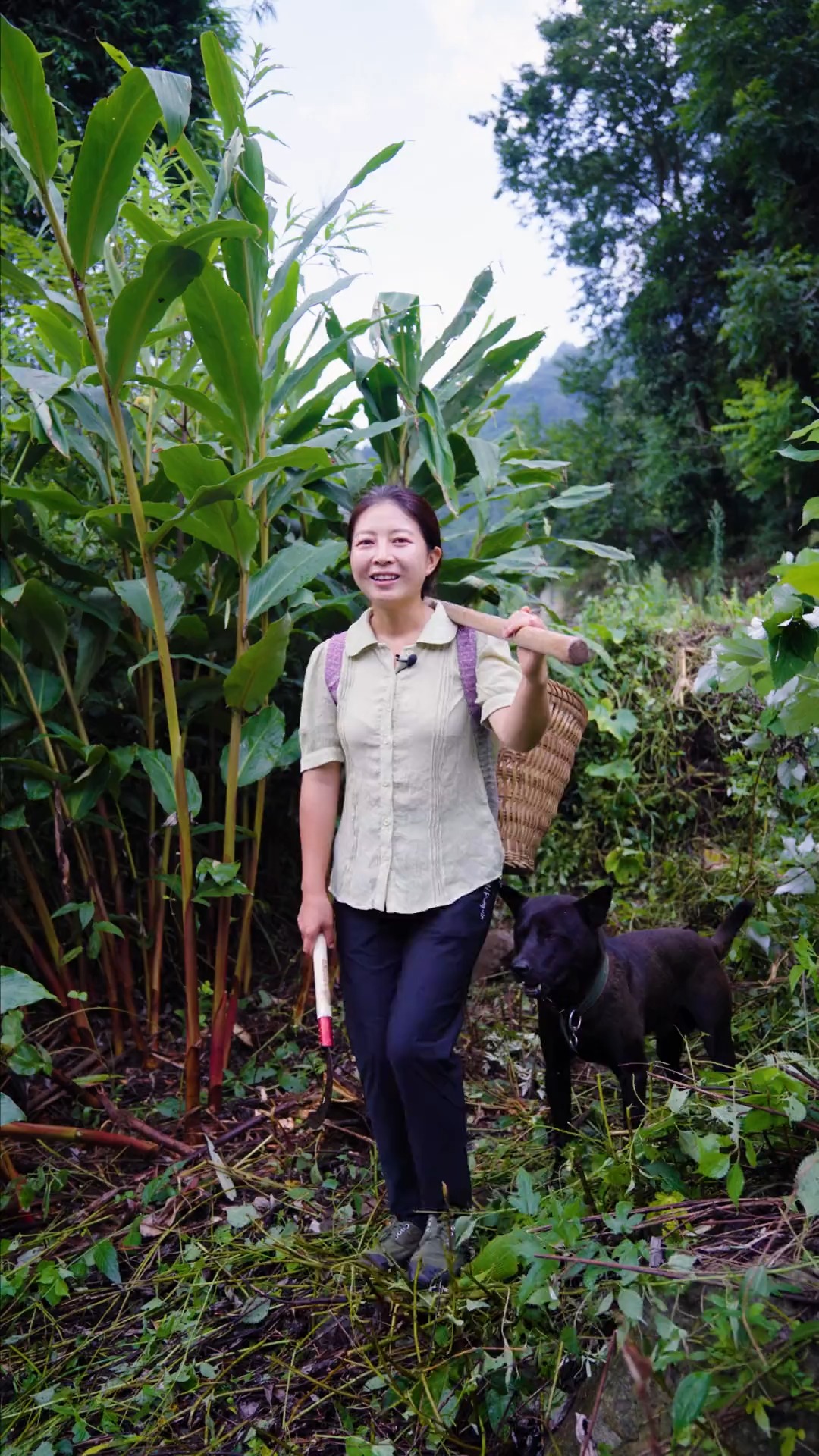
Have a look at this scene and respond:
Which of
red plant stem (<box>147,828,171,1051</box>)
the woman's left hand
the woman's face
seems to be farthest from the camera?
red plant stem (<box>147,828,171,1051</box>)

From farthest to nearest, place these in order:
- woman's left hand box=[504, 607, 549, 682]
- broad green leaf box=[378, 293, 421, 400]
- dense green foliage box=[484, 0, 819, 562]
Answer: dense green foliage box=[484, 0, 819, 562]
broad green leaf box=[378, 293, 421, 400]
woman's left hand box=[504, 607, 549, 682]

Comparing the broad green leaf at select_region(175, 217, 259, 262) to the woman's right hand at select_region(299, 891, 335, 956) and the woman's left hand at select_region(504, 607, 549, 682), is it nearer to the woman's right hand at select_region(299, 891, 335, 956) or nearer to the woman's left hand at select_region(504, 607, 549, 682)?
the woman's left hand at select_region(504, 607, 549, 682)

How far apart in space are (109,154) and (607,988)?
1.97 m

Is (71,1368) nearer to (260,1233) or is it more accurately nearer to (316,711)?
(260,1233)

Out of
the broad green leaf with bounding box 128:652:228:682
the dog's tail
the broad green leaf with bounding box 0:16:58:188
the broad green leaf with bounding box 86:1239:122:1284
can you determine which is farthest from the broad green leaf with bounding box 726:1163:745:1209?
the broad green leaf with bounding box 0:16:58:188

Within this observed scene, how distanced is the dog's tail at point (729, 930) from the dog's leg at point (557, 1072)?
0.52m

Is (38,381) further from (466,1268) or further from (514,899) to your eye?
(466,1268)

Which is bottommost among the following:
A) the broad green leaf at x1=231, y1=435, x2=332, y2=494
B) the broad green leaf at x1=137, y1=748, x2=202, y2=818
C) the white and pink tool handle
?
the white and pink tool handle

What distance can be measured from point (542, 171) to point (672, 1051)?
19256mm

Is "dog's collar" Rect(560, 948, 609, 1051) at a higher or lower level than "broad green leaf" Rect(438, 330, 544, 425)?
lower

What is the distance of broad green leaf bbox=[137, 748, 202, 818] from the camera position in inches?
106

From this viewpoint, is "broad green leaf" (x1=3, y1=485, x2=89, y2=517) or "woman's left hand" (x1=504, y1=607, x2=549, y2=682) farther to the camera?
"broad green leaf" (x1=3, y1=485, x2=89, y2=517)

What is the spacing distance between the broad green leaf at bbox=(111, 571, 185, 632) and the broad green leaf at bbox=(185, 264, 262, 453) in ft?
1.50

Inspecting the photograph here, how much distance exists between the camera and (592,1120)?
102 inches
